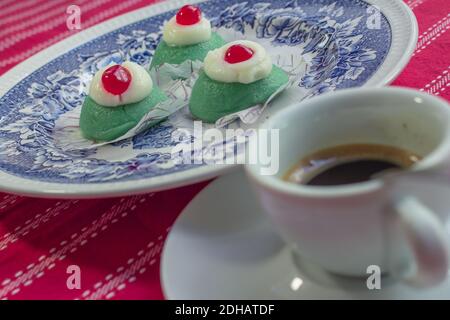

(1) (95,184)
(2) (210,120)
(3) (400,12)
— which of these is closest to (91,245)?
(1) (95,184)

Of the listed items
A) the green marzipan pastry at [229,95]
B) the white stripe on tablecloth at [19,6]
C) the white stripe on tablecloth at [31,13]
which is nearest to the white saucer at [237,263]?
the green marzipan pastry at [229,95]

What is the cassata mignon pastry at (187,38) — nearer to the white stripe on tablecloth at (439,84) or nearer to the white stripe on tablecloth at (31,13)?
the white stripe on tablecloth at (439,84)

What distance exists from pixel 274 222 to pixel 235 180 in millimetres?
129

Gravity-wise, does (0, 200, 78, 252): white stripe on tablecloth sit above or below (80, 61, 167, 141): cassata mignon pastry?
below

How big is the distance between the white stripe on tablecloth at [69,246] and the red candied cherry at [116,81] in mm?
248

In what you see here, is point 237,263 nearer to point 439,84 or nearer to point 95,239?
point 95,239

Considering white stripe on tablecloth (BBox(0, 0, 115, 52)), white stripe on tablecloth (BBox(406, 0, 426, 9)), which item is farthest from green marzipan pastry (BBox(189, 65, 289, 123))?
white stripe on tablecloth (BBox(0, 0, 115, 52))

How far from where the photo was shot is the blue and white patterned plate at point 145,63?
73cm

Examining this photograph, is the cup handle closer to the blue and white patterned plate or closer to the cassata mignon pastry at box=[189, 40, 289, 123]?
the blue and white patterned plate

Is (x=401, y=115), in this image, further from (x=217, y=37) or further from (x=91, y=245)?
(x=217, y=37)

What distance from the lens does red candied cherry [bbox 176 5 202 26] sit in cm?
110

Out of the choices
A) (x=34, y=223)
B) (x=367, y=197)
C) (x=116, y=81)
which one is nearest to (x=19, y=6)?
(x=116, y=81)

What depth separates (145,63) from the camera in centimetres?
117

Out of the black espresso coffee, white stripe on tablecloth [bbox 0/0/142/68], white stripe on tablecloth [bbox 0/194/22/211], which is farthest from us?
white stripe on tablecloth [bbox 0/0/142/68]
